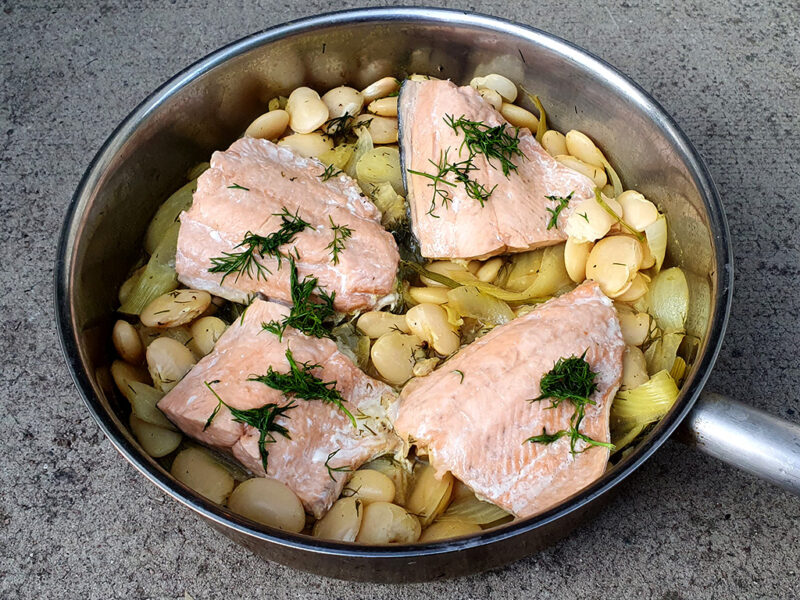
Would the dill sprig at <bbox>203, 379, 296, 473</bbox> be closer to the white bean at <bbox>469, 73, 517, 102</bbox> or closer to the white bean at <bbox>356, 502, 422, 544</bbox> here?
the white bean at <bbox>356, 502, 422, 544</bbox>

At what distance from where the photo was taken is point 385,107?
2.38 meters

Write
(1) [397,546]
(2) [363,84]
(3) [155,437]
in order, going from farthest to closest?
(2) [363,84] → (3) [155,437] → (1) [397,546]

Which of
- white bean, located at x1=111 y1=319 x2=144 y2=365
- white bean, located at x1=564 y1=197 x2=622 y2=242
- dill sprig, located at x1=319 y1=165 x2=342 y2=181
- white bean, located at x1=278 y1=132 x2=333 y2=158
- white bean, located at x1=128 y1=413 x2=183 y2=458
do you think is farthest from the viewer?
white bean, located at x1=278 y1=132 x2=333 y2=158

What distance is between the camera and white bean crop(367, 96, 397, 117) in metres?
2.38

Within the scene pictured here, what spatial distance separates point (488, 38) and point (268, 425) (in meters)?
1.36

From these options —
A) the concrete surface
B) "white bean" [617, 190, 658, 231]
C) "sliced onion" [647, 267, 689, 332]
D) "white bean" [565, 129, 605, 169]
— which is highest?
"white bean" [565, 129, 605, 169]

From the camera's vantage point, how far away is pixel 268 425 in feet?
6.03

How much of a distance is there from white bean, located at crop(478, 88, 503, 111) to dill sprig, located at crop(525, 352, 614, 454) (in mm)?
919

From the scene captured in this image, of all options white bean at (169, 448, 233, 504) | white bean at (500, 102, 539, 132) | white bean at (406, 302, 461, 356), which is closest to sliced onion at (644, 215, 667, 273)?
white bean at (500, 102, 539, 132)

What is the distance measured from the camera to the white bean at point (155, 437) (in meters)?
1.90

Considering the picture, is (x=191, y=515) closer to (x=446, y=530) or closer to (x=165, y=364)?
(x=165, y=364)

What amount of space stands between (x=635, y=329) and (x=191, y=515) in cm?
134

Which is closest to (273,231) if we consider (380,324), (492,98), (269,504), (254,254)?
(254,254)

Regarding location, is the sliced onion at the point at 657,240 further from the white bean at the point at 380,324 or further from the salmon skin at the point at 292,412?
the salmon skin at the point at 292,412
